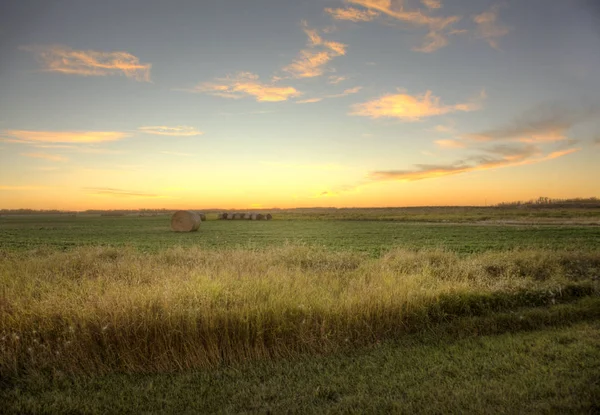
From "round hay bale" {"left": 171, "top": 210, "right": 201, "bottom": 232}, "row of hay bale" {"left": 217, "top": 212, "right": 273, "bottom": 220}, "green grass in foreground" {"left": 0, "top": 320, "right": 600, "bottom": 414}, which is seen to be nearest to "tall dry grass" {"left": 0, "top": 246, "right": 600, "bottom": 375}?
"green grass in foreground" {"left": 0, "top": 320, "right": 600, "bottom": 414}

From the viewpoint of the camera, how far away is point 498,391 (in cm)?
556

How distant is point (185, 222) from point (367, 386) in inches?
1755

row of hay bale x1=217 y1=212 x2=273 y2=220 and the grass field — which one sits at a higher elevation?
row of hay bale x1=217 y1=212 x2=273 y2=220

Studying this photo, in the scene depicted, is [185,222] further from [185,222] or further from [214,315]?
[214,315]

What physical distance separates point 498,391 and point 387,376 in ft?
5.09

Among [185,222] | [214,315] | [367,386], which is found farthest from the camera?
[185,222]

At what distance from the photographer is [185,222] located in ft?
157

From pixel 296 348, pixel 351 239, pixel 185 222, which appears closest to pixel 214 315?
pixel 296 348

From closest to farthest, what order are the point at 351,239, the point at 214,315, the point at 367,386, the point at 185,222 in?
the point at 367,386 → the point at 214,315 → the point at 351,239 → the point at 185,222

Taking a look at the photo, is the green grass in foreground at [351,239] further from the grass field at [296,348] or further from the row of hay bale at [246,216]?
the row of hay bale at [246,216]

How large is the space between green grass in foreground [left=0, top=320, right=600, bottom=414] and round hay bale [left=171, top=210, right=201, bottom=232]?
A: 139ft

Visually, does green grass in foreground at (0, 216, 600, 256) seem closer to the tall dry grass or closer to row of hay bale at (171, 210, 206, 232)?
row of hay bale at (171, 210, 206, 232)

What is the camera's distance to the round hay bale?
4769cm

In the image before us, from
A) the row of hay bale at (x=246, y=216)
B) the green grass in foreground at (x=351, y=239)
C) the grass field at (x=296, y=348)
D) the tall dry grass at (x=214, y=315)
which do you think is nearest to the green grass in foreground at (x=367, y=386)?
the grass field at (x=296, y=348)
